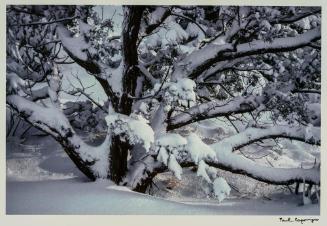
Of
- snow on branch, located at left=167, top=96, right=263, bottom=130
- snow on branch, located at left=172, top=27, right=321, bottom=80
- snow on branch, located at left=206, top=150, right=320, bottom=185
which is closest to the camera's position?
snow on branch, located at left=172, top=27, right=321, bottom=80

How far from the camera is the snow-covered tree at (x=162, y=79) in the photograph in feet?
16.7

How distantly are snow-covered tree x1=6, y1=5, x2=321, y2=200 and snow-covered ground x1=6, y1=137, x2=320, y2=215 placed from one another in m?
0.14

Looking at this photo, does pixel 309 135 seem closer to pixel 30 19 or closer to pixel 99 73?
pixel 99 73

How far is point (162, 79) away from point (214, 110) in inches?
22.5

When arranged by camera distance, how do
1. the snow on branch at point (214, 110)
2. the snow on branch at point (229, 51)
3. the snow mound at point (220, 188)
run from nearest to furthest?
the snow mound at point (220, 188)
the snow on branch at point (229, 51)
the snow on branch at point (214, 110)

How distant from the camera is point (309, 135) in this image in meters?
5.15

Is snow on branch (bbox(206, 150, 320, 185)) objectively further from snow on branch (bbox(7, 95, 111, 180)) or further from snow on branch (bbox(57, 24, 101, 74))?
snow on branch (bbox(57, 24, 101, 74))

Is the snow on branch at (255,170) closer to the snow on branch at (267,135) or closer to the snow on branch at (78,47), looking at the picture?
the snow on branch at (267,135)

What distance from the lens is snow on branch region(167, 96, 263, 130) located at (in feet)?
17.6

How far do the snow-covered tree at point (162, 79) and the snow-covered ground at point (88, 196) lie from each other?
140 millimetres

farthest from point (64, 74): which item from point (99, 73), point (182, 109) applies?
point (182, 109)

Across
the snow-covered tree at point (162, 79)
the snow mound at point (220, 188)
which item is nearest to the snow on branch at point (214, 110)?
the snow-covered tree at point (162, 79)
